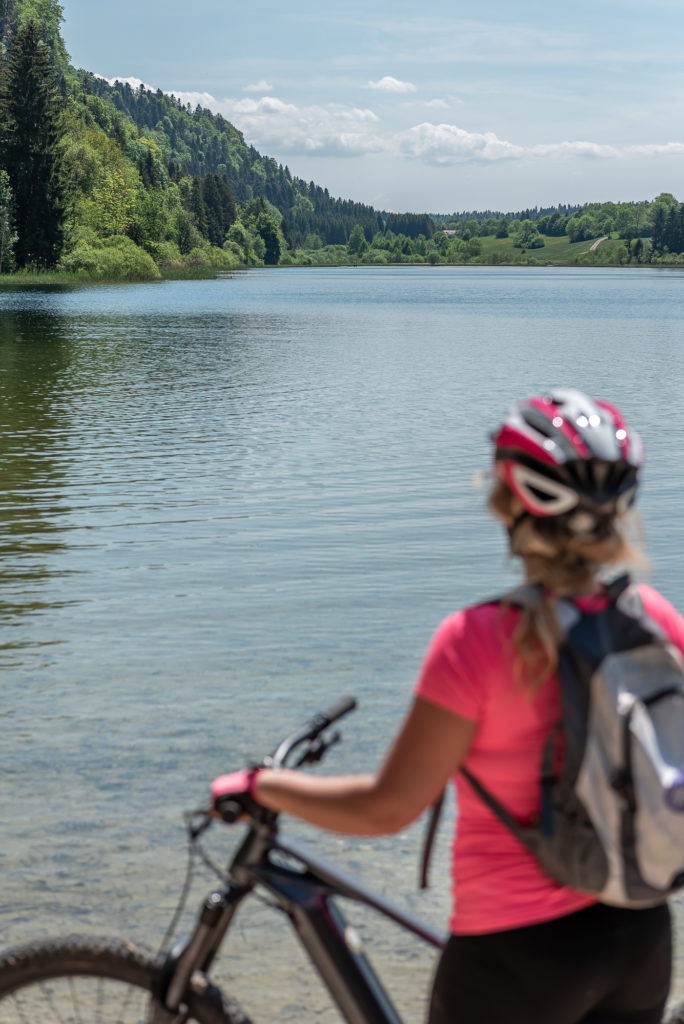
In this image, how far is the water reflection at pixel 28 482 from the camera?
413 inches

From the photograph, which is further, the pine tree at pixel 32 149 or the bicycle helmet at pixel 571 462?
the pine tree at pixel 32 149

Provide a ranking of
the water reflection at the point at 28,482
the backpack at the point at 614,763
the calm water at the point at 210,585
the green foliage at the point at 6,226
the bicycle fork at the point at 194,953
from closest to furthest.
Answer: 1. the backpack at the point at 614,763
2. the bicycle fork at the point at 194,953
3. the calm water at the point at 210,585
4. the water reflection at the point at 28,482
5. the green foliage at the point at 6,226

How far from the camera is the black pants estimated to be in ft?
6.85

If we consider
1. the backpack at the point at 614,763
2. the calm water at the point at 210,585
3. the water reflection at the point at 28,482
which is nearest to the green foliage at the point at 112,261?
the water reflection at the point at 28,482

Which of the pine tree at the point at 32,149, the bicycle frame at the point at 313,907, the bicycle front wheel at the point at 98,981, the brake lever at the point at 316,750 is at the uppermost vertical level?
the pine tree at the point at 32,149

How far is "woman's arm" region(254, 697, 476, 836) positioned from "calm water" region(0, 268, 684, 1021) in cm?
34

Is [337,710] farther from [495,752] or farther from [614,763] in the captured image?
[614,763]

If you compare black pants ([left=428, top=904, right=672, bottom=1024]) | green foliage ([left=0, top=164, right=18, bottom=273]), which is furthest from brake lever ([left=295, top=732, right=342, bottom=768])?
green foliage ([left=0, top=164, right=18, bottom=273])

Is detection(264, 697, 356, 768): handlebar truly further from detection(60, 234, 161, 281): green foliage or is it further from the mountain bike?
detection(60, 234, 161, 281): green foliage

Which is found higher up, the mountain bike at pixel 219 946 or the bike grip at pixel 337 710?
the bike grip at pixel 337 710

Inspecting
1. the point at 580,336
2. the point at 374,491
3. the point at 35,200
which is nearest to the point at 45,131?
the point at 35,200

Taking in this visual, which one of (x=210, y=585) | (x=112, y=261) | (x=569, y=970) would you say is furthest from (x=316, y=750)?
(x=112, y=261)

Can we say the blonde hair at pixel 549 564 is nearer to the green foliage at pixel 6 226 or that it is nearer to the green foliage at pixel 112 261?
the green foliage at pixel 6 226

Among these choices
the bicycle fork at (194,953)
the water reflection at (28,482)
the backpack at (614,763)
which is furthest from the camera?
the water reflection at (28,482)
